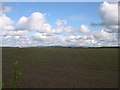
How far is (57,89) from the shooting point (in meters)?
2.97

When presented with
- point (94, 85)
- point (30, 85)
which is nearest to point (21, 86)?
point (30, 85)

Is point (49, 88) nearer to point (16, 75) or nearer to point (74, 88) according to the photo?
point (74, 88)

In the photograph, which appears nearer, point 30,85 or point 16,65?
point 16,65

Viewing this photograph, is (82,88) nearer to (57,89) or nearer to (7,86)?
(57,89)

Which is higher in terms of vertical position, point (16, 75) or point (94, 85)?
point (16, 75)

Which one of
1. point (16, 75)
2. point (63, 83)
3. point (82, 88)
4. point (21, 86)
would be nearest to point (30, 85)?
point (21, 86)

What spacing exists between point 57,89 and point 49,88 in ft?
0.50

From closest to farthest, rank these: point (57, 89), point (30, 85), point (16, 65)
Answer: point (16, 65) → point (57, 89) → point (30, 85)

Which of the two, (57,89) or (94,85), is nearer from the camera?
(57,89)

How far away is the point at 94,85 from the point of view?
10.8 feet

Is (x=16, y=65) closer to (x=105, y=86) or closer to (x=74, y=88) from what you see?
(x=74, y=88)

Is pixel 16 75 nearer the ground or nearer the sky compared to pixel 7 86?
A: nearer the sky

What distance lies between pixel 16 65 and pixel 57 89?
2.05m

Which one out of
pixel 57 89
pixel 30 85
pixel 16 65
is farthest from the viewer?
pixel 30 85
